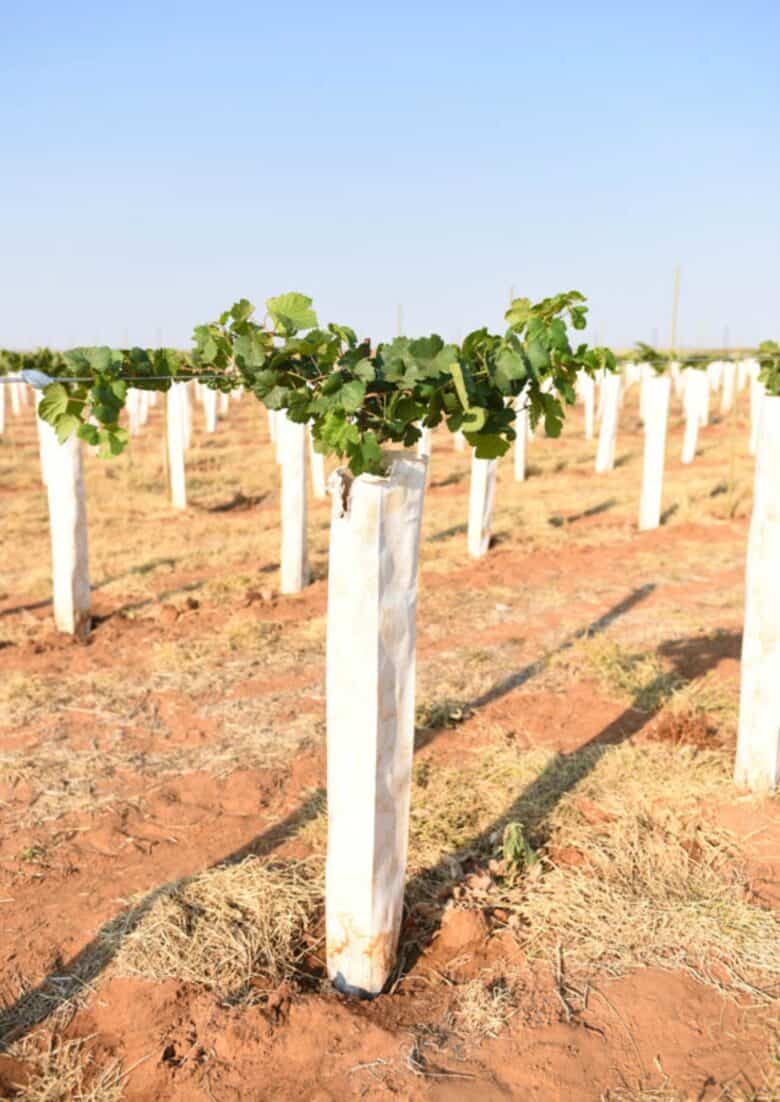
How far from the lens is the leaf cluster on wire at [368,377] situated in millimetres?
2746

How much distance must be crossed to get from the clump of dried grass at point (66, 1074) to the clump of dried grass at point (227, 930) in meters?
0.37

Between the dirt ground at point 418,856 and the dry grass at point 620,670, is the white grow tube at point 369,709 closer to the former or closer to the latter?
the dirt ground at point 418,856

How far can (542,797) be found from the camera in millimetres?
4656

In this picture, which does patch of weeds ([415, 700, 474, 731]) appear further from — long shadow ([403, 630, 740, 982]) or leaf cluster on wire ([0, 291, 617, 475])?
leaf cluster on wire ([0, 291, 617, 475])

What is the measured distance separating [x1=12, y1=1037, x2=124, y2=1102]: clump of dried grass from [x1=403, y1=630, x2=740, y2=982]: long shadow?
1.02 meters

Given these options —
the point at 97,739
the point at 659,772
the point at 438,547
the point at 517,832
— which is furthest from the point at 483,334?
the point at 438,547

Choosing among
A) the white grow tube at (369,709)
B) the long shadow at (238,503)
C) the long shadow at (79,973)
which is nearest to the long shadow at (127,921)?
the long shadow at (79,973)

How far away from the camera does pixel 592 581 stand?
30.2 ft

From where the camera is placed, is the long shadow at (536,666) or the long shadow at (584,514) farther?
the long shadow at (584,514)

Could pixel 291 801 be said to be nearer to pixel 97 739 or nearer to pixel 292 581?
pixel 97 739

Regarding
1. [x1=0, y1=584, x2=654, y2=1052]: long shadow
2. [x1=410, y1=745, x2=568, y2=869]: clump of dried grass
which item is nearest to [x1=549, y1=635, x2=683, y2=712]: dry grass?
[x1=0, y1=584, x2=654, y2=1052]: long shadow

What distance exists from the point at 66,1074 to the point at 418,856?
1.70m

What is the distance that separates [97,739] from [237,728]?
33.1 inches

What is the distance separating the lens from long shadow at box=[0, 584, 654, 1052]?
3125 mm
